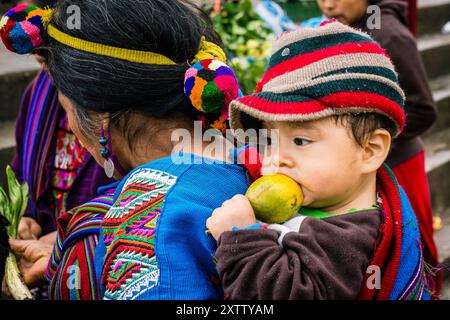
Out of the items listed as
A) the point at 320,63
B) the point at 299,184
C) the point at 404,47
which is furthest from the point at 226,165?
the point at 404,47

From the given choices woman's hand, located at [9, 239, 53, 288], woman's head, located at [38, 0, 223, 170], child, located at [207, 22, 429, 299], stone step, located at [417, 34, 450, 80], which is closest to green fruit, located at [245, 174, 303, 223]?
child, located at [207, 22, 429, 299]

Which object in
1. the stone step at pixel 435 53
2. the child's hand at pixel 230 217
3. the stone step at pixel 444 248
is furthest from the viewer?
the stone step at pixel 435 53

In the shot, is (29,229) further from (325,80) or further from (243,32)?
(243,32)

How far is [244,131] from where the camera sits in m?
1.88

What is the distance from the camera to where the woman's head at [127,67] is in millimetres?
1859

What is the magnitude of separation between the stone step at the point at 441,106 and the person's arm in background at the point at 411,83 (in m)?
2.14

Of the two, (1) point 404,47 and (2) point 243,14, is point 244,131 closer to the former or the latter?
(1) point 404,47

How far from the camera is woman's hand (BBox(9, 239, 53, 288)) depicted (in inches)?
97.7

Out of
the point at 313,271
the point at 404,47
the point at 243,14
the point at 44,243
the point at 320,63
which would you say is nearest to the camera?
the point at 313,271

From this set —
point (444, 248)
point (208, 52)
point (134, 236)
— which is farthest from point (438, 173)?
point (134, 236)

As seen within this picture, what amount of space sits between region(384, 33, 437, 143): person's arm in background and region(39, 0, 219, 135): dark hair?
2.21m

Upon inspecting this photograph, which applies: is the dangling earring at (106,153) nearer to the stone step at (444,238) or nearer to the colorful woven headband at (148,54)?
the colorful woven headband at (148,54)

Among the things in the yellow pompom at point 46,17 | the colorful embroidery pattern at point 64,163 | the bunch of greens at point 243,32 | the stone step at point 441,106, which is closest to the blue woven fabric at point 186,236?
the yellow pompom at point 46,17

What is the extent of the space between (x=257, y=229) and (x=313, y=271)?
0.58 ft
